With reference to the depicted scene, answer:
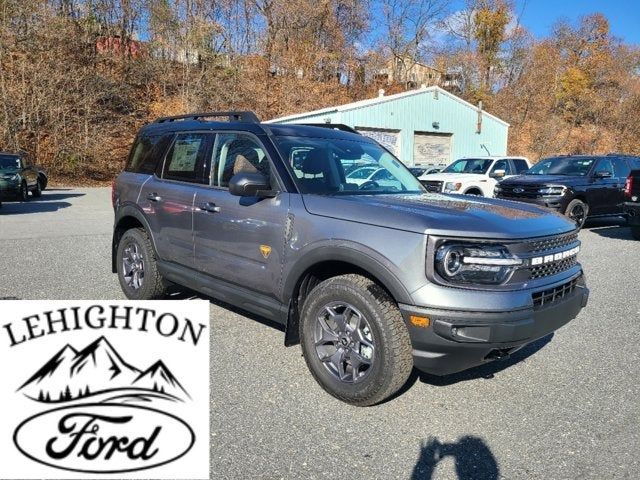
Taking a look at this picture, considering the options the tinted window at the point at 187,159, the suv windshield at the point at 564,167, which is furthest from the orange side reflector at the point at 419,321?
the suv windshield at the point at 564,167

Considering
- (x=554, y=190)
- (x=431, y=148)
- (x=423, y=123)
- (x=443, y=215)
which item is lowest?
(x=554, y=190)

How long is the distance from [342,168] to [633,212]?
8435mm

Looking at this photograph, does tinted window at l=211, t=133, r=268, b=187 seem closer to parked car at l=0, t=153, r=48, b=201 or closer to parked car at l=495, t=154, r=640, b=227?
parked car at l=495, t=154, r=640, b=227

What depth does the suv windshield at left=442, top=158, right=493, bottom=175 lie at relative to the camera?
49.4 feet

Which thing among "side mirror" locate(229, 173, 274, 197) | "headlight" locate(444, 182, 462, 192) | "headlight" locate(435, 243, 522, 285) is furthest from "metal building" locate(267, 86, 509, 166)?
"headlight" locate(435, 243, 522, 285)

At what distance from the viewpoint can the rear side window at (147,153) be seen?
5.16m

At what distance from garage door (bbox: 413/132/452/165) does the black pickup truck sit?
16.4 m

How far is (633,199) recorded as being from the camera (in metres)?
10.1

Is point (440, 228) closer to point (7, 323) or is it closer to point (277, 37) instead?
point (7, 323)

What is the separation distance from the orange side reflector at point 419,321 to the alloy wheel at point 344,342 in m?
0.32

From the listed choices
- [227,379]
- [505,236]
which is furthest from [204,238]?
[505,236]

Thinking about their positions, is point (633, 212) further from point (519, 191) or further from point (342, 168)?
point (342, 168)

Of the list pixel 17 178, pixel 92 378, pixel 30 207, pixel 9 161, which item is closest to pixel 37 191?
pixel 9 161

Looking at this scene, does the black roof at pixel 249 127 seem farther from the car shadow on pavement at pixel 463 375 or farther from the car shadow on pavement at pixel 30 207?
the car shadow on pavement at pixel 30 207
